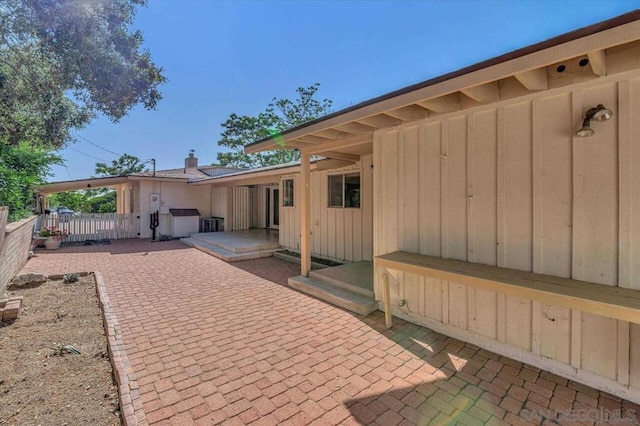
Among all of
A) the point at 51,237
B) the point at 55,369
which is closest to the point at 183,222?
the point at 51,237

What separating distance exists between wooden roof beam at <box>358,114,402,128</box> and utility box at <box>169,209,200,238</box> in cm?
1176

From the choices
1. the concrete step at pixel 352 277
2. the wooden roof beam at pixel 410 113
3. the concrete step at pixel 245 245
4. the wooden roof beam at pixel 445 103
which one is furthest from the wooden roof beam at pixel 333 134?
the concrete step at pixel 245 245

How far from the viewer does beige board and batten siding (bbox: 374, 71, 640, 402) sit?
8.17 ft

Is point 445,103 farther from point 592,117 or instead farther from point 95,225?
point 95,225

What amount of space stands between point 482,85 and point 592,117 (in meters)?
1.03

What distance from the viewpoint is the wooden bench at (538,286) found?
212cm

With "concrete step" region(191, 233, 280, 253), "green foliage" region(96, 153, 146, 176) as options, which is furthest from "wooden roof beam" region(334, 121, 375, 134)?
"green foliage" region(96, 153, 146, 176)

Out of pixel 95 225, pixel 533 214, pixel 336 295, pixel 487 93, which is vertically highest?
pixel 487 93

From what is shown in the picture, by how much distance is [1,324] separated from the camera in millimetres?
3920

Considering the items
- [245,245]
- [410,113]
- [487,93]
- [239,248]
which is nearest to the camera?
[487,93]

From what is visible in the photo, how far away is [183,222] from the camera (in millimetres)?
13398

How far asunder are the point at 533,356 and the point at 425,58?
1134 cm

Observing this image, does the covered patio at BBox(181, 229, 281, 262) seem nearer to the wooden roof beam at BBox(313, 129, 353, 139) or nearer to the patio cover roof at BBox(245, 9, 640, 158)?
the patio cover roof at BBox(245, 9, 640, 158)

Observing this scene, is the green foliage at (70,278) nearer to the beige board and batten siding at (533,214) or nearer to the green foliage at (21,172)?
the green foliage at (21,172)
